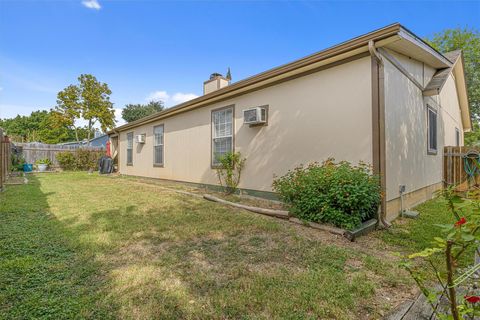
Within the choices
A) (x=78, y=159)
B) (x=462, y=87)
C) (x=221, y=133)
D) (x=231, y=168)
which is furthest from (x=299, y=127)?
(x=78, y=159)

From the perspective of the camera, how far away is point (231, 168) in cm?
659

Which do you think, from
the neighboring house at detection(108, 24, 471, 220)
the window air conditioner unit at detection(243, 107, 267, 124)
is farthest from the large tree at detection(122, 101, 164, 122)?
the window air conditioner unit at detection(243, 107, 267, 124)

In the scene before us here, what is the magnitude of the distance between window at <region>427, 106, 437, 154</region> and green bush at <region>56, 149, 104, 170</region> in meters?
16.8

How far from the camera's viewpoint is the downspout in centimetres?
393

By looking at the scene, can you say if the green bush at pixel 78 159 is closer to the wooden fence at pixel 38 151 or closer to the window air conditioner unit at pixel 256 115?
the wooden fence at pixel 38 151

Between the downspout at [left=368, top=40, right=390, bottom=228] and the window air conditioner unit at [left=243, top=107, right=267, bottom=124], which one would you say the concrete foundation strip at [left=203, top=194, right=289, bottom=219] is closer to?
the downspout at [left=368, top=40, right=390, bottom=228]

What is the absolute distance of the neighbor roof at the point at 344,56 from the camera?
3.70 m

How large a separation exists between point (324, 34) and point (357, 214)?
7968 millimetres

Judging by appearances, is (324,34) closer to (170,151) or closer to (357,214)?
(170,151)

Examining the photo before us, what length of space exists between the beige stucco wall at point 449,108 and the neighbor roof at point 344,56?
1.88 meters

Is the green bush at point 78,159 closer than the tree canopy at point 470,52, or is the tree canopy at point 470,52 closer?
the green bush at point 78,159

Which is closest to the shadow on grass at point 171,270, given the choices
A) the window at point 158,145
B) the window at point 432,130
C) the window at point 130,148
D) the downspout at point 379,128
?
the downspout at point 379,128

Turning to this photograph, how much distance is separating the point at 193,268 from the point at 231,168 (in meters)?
4.22

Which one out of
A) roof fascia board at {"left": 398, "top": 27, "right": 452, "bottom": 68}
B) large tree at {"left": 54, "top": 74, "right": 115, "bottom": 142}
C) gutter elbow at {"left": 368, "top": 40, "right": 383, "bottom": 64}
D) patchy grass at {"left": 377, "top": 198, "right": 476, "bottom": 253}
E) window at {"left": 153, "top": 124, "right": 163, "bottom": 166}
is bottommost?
patchy grass at {"left": 377, "top": 198, "right": 476, "bottom": 253}
